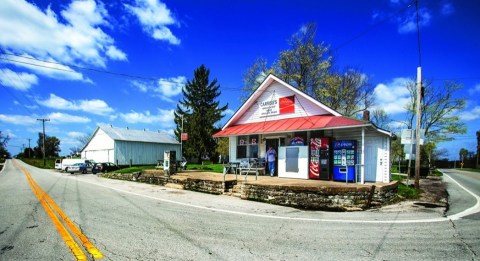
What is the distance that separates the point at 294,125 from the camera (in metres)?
15.6

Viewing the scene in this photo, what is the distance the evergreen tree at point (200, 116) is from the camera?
4581 centimetres

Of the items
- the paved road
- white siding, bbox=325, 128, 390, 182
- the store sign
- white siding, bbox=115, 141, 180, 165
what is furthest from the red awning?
white siding, bbox=115, 141, 180, 165

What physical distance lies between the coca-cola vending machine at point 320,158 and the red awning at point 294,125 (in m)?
0.78

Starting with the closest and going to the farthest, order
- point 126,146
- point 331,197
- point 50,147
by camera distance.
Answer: point 331,197 → point 126,146 → point 50,147

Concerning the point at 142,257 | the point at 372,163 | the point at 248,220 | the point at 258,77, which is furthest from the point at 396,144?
the point at 142,257

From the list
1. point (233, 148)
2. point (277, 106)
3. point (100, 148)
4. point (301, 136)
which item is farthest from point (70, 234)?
point (100, 148)

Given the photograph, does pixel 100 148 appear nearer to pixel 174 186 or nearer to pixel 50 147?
pixel 174 186

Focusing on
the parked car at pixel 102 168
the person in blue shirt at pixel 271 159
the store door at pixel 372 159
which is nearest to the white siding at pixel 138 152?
the parked car at pixel 102 168

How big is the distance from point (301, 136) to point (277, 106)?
292 cm

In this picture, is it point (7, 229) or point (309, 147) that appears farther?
point (309, 147)

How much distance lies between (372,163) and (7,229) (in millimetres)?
13272

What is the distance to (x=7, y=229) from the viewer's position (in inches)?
257

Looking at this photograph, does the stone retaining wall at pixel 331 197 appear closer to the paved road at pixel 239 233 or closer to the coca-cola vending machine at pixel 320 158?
the paved road at pixel 239 233

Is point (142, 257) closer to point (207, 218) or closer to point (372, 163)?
point (207, 218)
